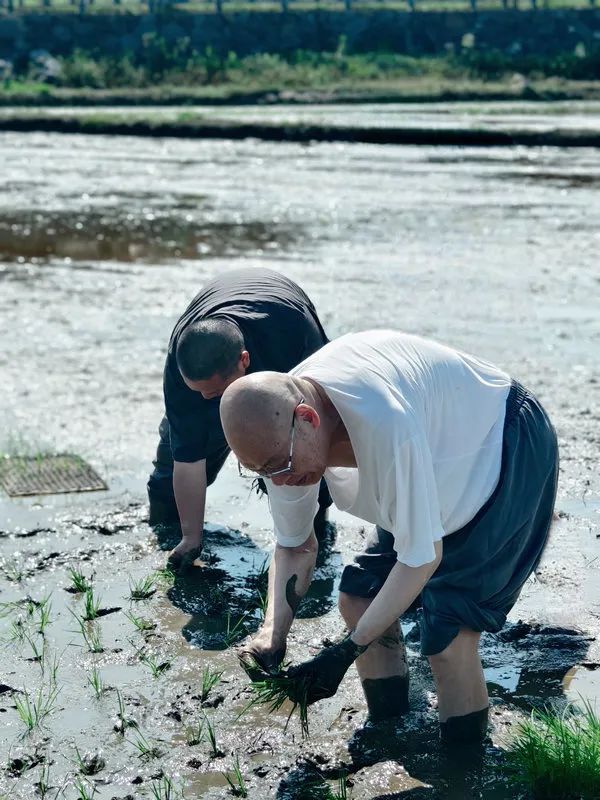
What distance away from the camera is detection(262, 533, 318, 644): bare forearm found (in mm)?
4297

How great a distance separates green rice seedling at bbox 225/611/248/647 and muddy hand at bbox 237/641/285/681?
0.90m

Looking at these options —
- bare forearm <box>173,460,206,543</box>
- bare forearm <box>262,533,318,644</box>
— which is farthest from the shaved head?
bare forearm <box>173,460,206,543</box>

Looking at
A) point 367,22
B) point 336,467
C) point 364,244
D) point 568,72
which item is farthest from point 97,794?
point 367,22

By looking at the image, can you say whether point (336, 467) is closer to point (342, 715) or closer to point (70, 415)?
point (342, 715)

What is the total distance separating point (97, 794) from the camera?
418cm

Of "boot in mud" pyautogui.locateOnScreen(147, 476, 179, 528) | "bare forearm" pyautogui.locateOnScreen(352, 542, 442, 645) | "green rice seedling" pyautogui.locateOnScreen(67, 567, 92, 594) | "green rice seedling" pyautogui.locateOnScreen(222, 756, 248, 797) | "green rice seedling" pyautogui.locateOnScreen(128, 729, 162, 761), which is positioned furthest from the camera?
"boot in mud" pyautogui.locateOnScreen(147, 476, 179, 528)

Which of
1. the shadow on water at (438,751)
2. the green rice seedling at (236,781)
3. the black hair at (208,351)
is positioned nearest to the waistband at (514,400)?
the shadow on water at (438,751)

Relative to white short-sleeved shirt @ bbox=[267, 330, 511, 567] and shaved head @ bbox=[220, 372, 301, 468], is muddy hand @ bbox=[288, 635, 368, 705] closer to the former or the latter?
white short-sleeved shirt @ bbox=[267, 330, 511, 567]

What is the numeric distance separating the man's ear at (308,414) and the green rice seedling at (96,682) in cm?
173

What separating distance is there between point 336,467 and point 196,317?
1748 millimetres

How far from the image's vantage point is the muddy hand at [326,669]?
3.88 m

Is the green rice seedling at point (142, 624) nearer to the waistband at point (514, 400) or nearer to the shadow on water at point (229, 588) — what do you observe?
the shadow on water at point (229, 588)

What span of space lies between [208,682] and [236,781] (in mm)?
618

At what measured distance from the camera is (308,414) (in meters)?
3.57
